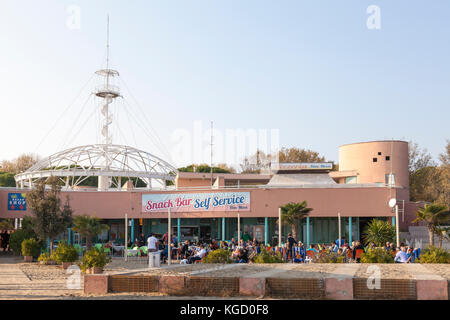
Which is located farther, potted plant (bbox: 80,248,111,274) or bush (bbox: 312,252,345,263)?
bush (bbox: 312,252,345,263)

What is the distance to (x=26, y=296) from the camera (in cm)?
1059

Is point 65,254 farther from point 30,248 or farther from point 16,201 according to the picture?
point 16,201

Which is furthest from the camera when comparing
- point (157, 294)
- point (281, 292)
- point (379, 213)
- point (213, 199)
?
point (213, 199)

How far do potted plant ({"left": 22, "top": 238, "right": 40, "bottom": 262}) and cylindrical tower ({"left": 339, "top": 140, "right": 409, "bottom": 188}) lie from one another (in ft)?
80.8

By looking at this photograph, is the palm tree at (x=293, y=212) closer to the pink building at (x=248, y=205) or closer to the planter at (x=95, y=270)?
the pink building at (x=248, y=205)

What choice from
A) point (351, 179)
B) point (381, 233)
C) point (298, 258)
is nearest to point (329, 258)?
point (298, 258)

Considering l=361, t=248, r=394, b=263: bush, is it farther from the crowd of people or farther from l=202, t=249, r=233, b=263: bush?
l=202, t=249, r=233, b=263: bush

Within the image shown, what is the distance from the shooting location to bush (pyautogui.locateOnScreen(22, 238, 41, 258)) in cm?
2183

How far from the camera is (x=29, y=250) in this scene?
21812mm

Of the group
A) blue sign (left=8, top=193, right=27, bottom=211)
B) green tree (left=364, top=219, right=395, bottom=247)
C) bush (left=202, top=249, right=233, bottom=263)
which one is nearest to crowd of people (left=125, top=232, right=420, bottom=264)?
bush (left=202, top=249, right=233, bottom=263)

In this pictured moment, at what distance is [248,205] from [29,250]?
501 inches
